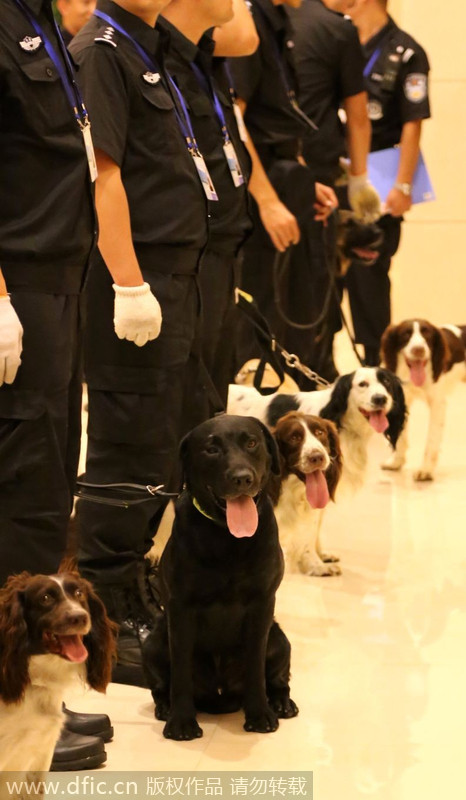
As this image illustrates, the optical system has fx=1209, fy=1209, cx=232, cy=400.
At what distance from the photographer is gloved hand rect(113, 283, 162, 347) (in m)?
2.68

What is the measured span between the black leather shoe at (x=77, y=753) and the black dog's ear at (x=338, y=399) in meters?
1.80

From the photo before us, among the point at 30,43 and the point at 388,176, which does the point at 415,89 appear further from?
the point at 30,43

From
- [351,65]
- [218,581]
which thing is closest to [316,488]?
[218,581]

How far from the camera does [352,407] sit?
4.05 metres

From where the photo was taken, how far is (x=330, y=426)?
348 cm

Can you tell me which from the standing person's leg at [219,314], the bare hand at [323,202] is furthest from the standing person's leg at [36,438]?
the bare hand at [323,202]

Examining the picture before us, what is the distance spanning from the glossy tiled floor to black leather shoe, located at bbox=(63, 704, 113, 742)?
0.11 ft

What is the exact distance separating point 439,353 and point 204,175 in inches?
92.0

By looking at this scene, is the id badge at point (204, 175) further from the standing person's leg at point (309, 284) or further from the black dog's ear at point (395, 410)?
the standing person's leg at point (309, 284)

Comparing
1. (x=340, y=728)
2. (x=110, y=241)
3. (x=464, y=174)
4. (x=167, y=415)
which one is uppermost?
(x=110, y=241)

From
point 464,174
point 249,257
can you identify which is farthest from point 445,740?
point 464,174

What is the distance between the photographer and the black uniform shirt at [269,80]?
4.42 m

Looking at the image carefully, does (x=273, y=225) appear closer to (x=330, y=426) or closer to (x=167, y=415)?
(x=330, y=426)

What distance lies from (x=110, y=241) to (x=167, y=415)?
1.54 feet
